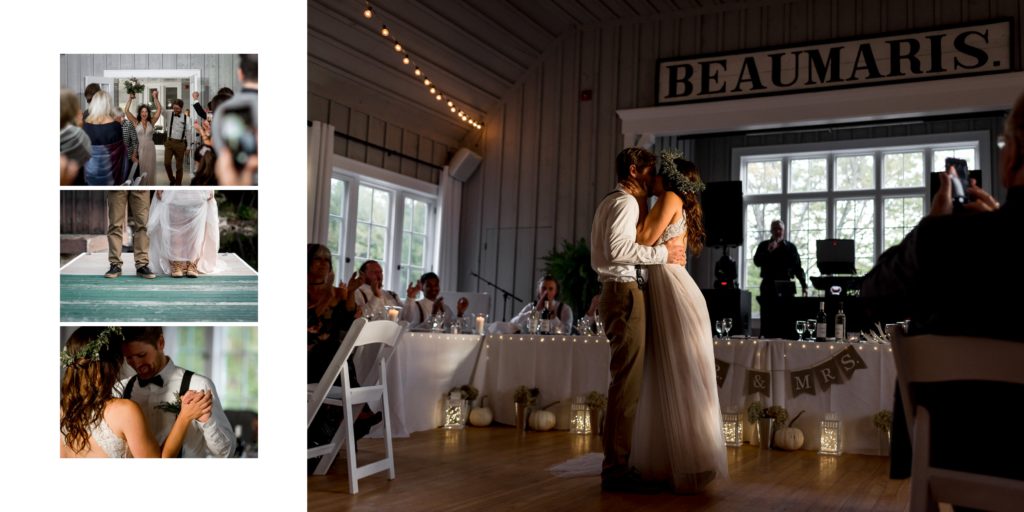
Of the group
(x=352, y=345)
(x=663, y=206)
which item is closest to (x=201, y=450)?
(x=352, y=345)

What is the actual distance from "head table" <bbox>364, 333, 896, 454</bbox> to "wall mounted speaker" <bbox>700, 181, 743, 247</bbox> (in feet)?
11.8

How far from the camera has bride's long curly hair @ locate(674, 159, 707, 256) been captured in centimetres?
387

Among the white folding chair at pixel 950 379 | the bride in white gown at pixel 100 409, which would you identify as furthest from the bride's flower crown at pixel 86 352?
the white folding chair at pixel 950 379

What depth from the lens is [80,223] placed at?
5.69 feet

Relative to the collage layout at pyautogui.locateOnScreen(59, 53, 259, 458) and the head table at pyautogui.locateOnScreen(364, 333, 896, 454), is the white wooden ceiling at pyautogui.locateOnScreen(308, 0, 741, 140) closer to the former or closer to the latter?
the head table at pyautogui.locateOnScreen(364, 333, 896, 454)

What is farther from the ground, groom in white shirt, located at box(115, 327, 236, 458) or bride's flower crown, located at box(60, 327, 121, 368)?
bride's flower crown, located at box(60, 327, 121, 368)

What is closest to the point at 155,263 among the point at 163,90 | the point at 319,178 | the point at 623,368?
the point at 163,90

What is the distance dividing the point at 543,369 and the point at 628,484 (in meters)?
2.50

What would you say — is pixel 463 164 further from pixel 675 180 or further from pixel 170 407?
pixel 170 407

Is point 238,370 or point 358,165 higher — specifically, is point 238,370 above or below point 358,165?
below

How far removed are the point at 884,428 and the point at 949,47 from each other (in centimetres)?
545

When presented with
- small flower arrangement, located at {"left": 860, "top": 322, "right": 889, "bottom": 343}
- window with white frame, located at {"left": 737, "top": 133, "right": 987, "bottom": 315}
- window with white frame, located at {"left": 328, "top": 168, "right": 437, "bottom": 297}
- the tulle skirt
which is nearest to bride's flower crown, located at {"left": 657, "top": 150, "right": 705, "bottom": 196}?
the tulle skirt

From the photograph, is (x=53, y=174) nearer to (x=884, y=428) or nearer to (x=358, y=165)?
(x=884, y=428)

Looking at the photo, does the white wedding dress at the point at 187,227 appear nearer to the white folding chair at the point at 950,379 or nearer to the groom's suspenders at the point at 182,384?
the groom's suspenders at the point at 182,384
